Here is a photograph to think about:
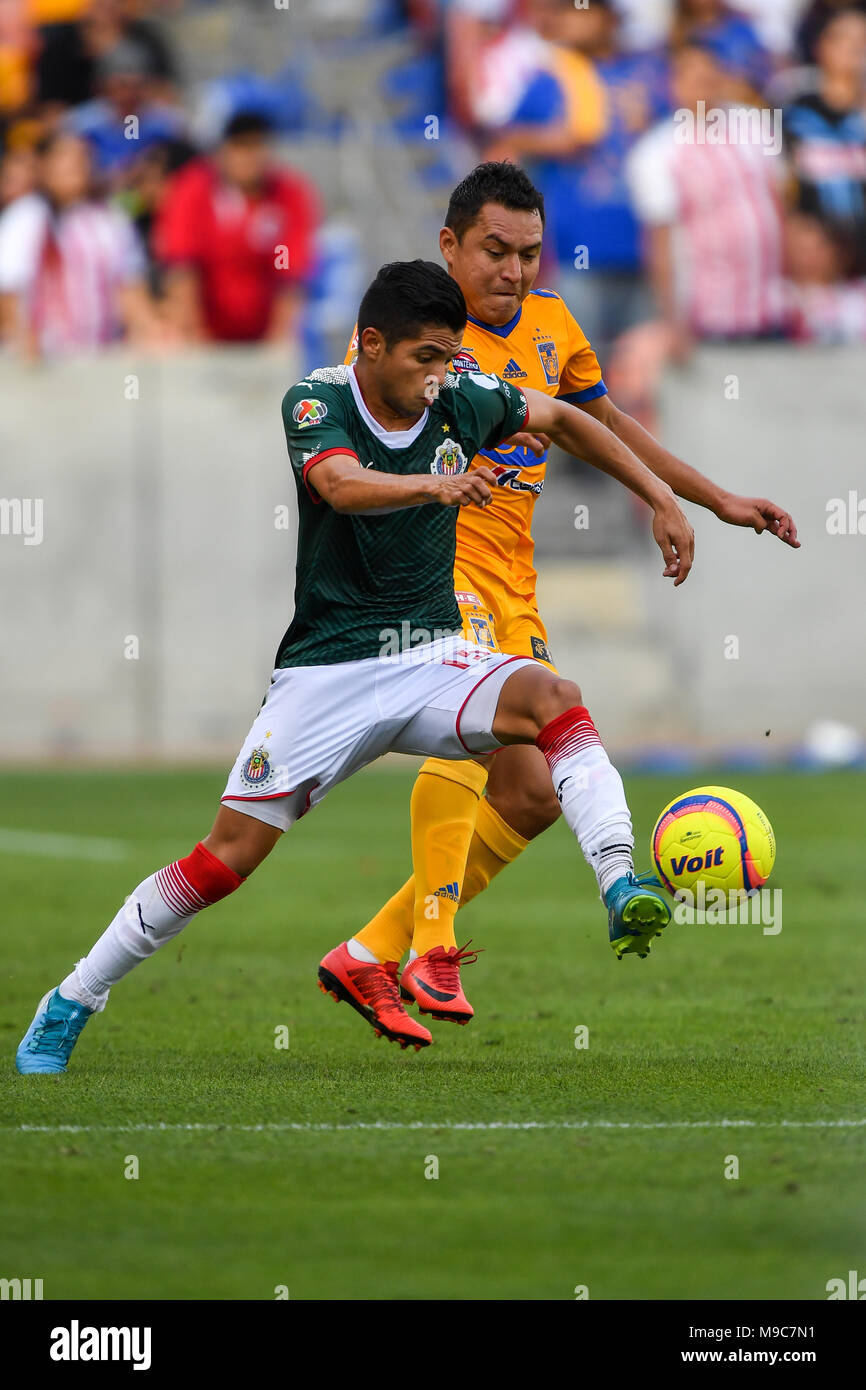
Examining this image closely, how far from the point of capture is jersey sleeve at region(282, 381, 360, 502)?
16.5 ft

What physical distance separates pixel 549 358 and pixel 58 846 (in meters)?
5.90

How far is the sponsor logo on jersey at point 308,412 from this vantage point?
5.10 metres

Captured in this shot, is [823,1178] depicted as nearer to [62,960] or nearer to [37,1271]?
[37,1271]

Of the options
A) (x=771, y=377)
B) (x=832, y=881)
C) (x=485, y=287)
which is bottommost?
(x=832, y=881)

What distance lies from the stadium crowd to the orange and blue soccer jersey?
9.84 meters

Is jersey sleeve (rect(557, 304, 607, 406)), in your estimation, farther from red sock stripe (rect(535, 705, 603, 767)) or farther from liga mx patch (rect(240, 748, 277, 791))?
liga mx patch (rect(240, 748, 277, 791))

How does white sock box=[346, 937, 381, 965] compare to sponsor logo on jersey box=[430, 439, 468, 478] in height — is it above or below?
below

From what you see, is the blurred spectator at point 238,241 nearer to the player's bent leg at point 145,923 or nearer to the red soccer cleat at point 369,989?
the red soccer cleat at point 369,989

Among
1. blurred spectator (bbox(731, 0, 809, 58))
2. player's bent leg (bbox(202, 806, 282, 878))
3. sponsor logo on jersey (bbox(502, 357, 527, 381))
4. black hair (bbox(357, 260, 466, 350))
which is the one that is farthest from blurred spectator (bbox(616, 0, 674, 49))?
player's bent leg (bbox(202, 806, 282, 878))

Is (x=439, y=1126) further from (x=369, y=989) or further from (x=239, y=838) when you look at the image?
(x=369, y=989)

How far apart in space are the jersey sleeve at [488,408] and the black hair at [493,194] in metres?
0.66

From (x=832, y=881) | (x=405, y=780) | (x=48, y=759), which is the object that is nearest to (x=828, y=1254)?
(x=832, y=881)
